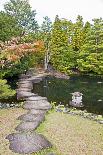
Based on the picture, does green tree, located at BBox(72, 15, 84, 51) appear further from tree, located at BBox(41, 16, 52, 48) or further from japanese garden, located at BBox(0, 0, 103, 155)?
tree, located at BBox(41, 16, 52, 48)

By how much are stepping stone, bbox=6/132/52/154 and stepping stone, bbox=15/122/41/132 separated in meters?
0.55

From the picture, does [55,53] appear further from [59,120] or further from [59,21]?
[59,120]

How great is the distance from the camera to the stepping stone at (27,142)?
11141mm

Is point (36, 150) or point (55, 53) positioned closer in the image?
point (36, 150)

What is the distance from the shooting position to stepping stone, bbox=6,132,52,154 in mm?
11141

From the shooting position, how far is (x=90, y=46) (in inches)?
1515

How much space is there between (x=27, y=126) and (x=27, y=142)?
1.97 meters

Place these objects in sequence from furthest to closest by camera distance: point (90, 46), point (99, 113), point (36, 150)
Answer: point (90, 46), point (99, 113), point (36, 150)

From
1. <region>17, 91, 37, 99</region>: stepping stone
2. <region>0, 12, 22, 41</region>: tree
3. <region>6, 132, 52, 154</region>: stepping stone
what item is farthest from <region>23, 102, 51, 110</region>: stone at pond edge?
<region>0, 12, 22, 41</region>: tree

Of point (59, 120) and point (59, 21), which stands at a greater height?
point (59, 21)

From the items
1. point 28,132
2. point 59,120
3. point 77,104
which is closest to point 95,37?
point 77,104

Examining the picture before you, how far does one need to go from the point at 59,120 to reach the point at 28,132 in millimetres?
2700

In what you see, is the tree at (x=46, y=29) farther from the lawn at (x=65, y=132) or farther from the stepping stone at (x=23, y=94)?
the lawn at (x=65, y=132)

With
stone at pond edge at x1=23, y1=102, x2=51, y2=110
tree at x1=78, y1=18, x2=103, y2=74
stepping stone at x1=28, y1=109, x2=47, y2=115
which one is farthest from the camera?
tree at x1=78, y1=18, x2=103, y2=74
